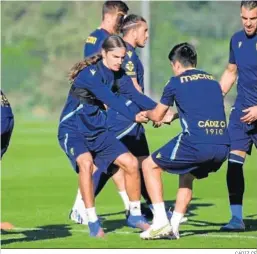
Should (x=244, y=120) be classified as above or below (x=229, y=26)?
below

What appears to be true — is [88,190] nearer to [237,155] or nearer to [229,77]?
[237,155]

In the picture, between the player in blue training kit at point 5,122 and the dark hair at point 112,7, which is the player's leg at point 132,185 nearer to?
the player in blue training kit at point 5,122

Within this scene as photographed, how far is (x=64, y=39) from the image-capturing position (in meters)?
39.9

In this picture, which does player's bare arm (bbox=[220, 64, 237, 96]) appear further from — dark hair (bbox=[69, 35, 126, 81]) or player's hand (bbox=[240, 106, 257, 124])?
dark hair (bbox=[69, 35, 126, 81])

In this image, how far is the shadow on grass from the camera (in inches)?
423

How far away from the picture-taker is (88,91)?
11258mm

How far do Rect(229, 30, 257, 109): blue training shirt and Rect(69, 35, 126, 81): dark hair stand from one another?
1.56 m

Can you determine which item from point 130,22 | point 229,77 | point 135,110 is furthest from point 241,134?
point 130,22

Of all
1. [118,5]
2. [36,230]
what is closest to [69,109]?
[36,230]

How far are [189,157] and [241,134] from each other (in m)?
1.66

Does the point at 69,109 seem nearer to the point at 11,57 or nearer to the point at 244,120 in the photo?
the point at 244,120

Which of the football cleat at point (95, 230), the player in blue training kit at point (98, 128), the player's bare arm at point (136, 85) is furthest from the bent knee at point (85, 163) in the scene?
the player's bare arm at point (136, 85)

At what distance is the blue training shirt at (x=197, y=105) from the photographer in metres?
10.6

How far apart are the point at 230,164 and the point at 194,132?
175 centimetres
